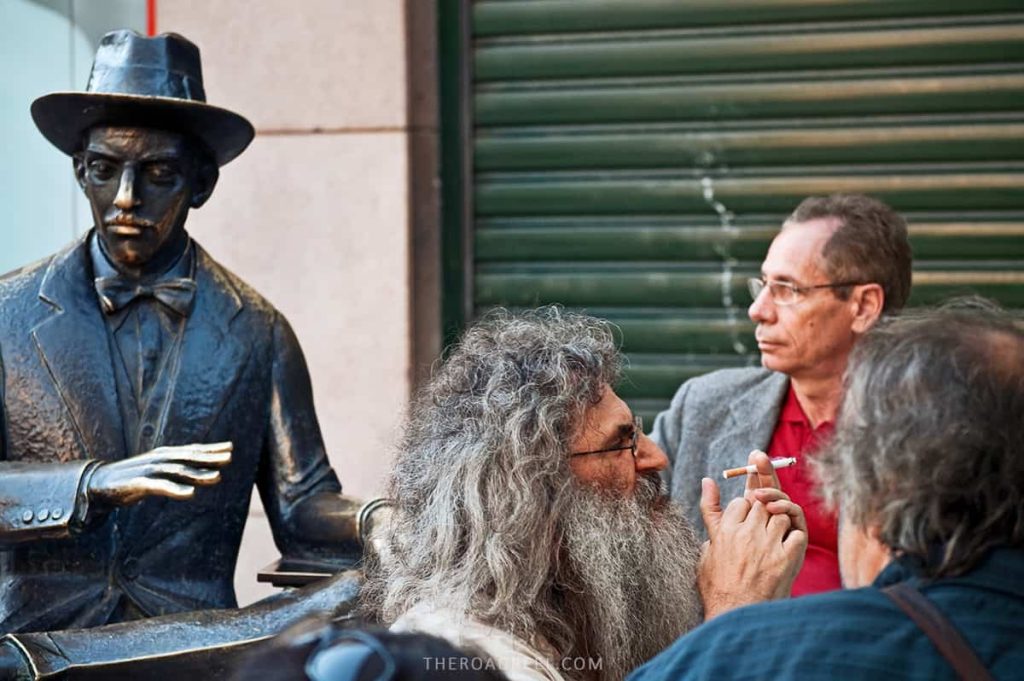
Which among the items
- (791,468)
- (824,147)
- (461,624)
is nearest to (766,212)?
(824,147)

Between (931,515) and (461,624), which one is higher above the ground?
(931,515)

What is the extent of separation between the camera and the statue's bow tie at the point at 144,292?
330cm

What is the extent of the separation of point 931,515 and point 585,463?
769mm

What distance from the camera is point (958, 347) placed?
1913 mm

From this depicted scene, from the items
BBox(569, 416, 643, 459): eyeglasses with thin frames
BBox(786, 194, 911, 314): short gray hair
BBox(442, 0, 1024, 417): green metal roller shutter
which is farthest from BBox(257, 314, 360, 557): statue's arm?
BBox(442, 0, 1024, 417): green metal roller shutter

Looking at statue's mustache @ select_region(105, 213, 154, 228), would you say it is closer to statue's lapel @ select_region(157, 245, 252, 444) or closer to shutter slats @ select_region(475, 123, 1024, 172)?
statue's lapel @ select_region(157, 245, 252, 444)

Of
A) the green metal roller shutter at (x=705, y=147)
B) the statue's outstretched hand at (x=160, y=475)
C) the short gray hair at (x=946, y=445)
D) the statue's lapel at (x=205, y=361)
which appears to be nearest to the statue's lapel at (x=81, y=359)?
the statue's lapel at (x=205, y=361)

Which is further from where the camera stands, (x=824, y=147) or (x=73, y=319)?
(x=824, y=147)

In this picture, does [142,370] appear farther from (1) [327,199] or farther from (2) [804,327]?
(1) [327,199]

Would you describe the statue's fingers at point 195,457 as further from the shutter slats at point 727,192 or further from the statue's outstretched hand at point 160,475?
the shutter slats at point 727,192

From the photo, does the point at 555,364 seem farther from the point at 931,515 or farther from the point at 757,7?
the point at 757,7

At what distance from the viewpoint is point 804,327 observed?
3.73 m

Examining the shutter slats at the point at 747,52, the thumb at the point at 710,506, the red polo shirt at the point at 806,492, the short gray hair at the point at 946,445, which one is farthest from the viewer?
the shutter slats at the point at 747,52

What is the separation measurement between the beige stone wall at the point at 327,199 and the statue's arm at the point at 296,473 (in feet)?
6.26
